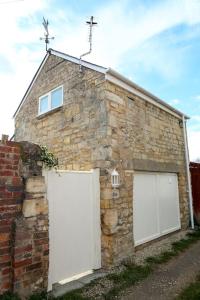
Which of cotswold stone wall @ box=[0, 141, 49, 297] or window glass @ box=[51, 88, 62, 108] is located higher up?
window glass @ box=[51, 88, 62, 108]

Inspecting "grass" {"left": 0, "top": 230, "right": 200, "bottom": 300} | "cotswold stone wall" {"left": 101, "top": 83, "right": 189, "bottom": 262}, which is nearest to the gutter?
"cotswold stone wall" {"left": 101, "top": 83, "right": 189, "bottom": 262}

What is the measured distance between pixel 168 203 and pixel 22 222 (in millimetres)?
5804

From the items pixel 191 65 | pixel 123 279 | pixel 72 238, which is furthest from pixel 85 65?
pixel 123 279

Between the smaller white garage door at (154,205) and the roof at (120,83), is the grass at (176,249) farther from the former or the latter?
the roof at (120,83)

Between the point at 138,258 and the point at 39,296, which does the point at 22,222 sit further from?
the point at 138,258

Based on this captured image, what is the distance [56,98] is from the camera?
8.00m

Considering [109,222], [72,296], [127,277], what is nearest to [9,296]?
[72,296]

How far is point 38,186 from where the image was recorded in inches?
171

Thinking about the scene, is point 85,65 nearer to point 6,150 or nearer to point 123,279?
point 6,150

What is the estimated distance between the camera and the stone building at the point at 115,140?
6016 mm

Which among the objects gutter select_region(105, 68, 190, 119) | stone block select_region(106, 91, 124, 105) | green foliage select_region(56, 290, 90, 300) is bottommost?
green foliage select_region(56, 290, 90, 300)

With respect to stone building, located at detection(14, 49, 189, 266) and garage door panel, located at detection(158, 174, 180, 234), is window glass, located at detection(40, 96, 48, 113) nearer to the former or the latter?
stone building, located at detection(14, 49, 189, 266)

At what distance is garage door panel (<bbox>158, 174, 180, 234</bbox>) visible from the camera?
26.6ft

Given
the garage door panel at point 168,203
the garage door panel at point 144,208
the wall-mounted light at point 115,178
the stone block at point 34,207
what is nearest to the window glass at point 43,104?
the wall-mounted light at point 115,178
